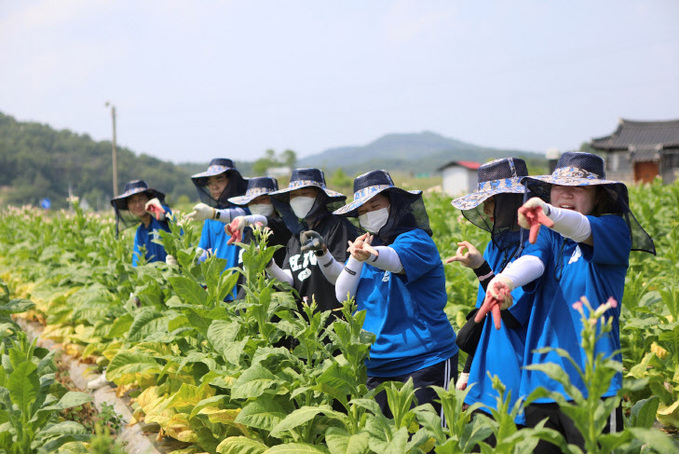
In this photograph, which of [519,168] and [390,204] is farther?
[390,204]

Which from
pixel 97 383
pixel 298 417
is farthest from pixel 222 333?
pixel 97 383

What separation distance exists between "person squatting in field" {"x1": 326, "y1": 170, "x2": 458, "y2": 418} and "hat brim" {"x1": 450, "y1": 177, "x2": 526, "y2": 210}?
470 millimetres

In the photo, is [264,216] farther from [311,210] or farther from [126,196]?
[126,196]

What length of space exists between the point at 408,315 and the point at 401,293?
0.12 m

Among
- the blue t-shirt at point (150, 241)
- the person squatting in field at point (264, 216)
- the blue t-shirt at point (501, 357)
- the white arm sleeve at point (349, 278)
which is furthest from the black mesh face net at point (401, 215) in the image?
the blue t-shirt at point (150, 241)

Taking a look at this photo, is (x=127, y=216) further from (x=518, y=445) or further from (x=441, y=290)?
(x=518, y=445)

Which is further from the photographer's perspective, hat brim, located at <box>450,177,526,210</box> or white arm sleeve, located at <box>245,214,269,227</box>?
white arm sleeve, located at <box>245,214,269,227</box>

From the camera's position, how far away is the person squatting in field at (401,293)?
10.8 feet

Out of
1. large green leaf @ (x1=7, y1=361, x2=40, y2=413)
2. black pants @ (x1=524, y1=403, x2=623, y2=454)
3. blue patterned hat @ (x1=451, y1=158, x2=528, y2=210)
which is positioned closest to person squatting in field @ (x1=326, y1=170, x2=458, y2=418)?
blue patterned hat @ (x1=451, y1=158, x2=528, y2=210)

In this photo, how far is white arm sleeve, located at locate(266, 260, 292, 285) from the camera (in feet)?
13.6

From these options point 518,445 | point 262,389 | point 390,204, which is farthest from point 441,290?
point 518,445

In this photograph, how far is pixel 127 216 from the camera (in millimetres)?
6477

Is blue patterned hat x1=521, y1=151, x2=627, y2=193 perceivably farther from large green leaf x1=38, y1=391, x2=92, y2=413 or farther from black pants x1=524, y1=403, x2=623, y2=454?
large green leaf x1=38, y1=391, x2=92, y2=413

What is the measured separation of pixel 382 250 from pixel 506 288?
2.94ft
